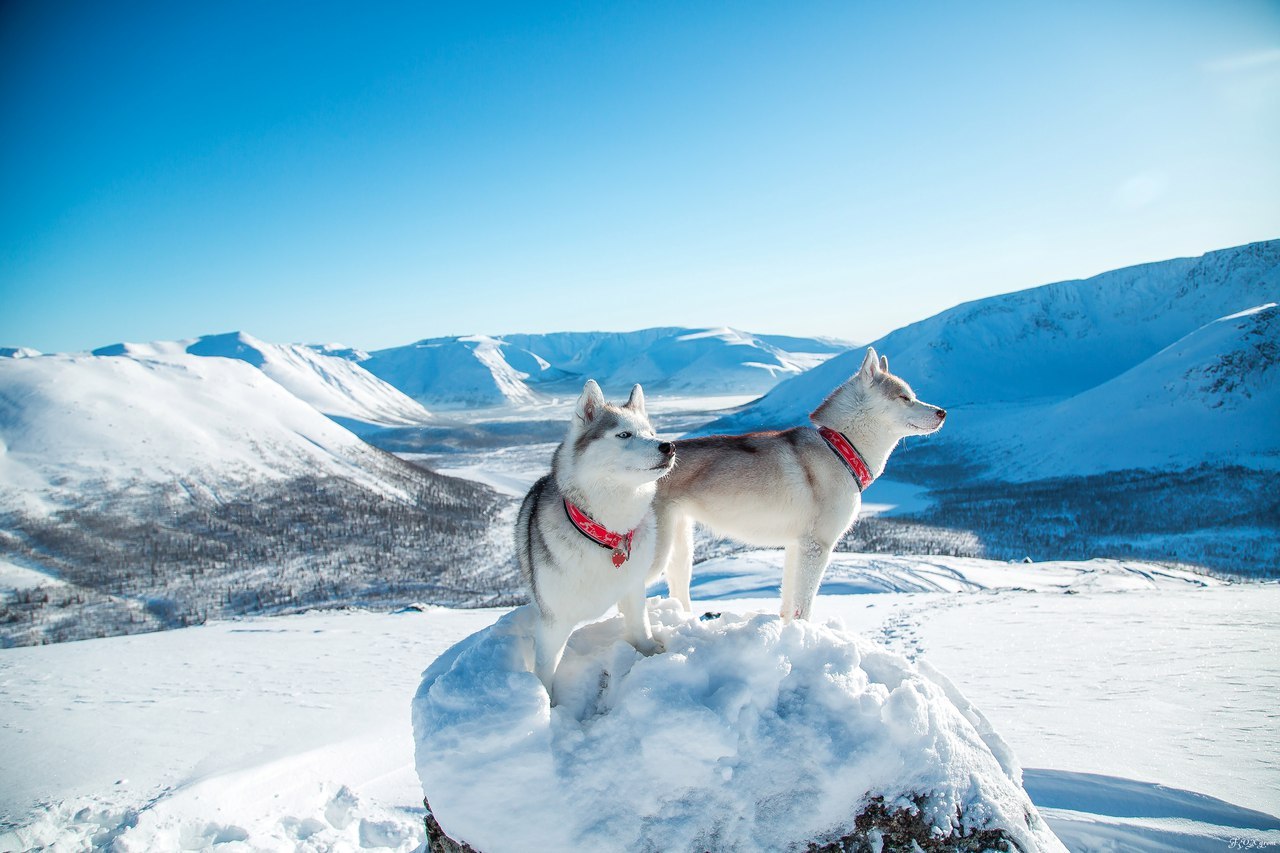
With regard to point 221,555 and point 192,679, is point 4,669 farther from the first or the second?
point 221,555

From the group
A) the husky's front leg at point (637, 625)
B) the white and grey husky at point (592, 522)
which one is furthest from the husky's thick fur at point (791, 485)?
the white and grey husky at point (592, 522)

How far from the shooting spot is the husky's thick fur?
530 cm

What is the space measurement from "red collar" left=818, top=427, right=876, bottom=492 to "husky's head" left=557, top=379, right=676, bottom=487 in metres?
2.27

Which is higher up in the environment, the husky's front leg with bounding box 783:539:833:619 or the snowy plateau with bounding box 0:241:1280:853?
the husky's front leg with bounding box 783:539:833:619

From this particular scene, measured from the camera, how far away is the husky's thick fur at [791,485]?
5297 millimetres

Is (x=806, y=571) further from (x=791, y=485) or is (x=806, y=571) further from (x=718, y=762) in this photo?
(x=718, y=762)

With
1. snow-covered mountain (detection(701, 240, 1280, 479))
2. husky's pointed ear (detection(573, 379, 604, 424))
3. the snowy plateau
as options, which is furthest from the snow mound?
snow-covered mountain (detection(701, 240, 1280, 479))

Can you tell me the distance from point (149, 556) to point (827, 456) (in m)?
48.3

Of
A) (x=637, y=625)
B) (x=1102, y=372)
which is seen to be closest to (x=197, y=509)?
(x=637, y=625)

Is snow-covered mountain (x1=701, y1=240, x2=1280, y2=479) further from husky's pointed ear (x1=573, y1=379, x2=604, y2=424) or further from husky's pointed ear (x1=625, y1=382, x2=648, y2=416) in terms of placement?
husky's pointed ear (x1=573, y1=379, x2=604, y2=424)

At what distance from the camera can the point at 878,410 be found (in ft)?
19.0

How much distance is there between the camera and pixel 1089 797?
5.65 m

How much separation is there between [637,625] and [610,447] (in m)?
1.54

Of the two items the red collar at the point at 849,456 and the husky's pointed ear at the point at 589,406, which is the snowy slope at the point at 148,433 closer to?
the husky's pointed ear at the point at 589,406
